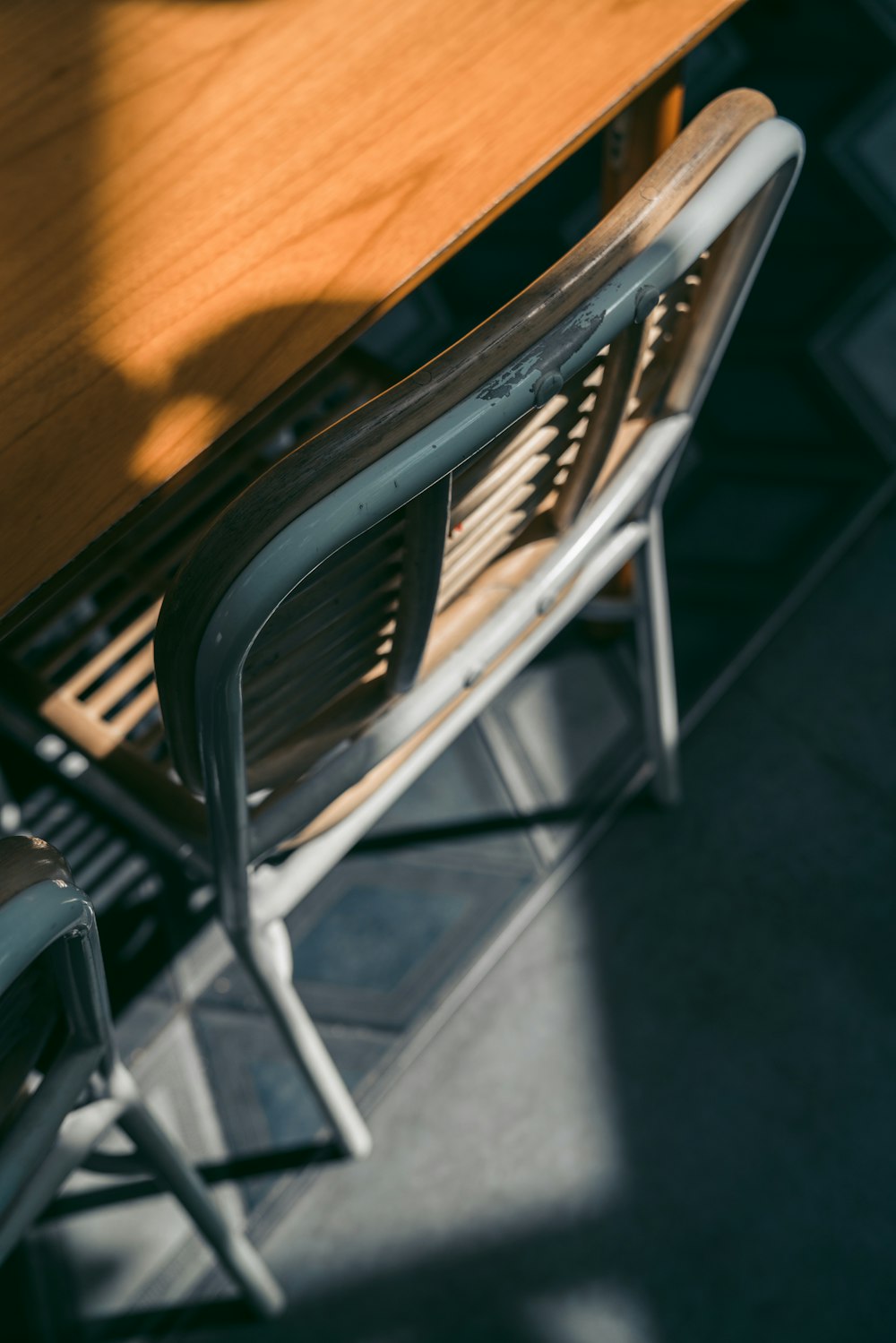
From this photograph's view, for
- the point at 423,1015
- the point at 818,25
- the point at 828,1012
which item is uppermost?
the point at 818,25

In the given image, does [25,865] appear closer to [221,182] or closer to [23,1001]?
[23,1001]

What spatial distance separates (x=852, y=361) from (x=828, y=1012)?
3.08ft

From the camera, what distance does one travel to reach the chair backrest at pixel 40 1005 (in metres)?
Answer: 0.40

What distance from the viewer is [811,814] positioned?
133 cm

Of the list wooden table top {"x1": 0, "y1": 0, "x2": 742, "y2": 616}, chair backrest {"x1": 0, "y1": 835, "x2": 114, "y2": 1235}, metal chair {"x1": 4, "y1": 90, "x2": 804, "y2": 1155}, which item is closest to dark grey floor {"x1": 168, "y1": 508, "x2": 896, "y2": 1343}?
metal chair {"x1": 4, "y1": 90, "x2": 804, "y2": 1155}

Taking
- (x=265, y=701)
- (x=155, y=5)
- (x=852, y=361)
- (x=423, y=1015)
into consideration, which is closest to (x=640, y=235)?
(x=265, y=701)

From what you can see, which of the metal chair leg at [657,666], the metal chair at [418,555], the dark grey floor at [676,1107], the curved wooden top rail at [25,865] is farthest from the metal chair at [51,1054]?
the metal chair leg at [657,666]

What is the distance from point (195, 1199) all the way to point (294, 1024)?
0.15 meters

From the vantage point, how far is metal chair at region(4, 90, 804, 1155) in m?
0.43

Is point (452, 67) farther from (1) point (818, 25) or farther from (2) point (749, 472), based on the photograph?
(1) point (818, 25)

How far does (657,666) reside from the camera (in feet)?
3.82

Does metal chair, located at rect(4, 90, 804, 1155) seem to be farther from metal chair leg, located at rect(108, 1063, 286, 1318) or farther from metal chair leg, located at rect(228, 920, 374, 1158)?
metal chair leg, located at rect(108, 1063, 286, 1318)

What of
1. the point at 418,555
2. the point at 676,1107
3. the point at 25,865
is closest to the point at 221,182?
the point at 418,555

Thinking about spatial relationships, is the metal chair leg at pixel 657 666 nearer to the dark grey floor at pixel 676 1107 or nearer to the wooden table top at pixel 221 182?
the dark grey floor at pixel 676 1107
